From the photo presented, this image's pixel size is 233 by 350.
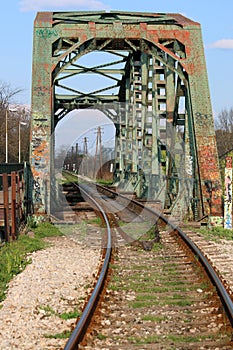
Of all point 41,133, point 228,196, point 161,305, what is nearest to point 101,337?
point 161,305

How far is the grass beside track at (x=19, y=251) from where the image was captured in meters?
8.19

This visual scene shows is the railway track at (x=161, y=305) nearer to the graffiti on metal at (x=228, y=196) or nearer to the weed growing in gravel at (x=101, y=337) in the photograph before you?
the weed growing in gravel at (x=101, y=337)

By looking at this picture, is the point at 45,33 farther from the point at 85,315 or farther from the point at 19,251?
the point at 85,315

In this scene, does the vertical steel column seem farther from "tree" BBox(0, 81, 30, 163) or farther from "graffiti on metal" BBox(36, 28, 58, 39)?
"tree" BBox(0, 81, 30, 163)

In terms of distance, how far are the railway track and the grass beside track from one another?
149 cm

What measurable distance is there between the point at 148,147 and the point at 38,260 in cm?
1046

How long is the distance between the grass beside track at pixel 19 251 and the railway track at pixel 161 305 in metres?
1.49

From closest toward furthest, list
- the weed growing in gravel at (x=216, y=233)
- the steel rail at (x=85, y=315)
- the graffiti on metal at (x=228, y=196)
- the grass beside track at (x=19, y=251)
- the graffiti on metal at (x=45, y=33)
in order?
the steel rail at (x=85, y=315) < the grass beside track at (x=19, y=251) < the weed growing in gravel at (x=216, y=233) < the graffiti on metal at (x=228, y=196) < the graffiti on metal at (x=45, y=33)

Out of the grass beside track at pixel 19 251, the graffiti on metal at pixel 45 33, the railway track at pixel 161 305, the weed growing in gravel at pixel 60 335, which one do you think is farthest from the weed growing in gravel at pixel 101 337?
the graffiti on metal at pixel 45 33

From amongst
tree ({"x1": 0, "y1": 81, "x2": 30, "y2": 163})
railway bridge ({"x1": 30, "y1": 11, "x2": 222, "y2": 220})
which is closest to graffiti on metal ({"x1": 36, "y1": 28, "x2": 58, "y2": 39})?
railway bridge ({"x1": 30, "y1": 11, "x2": 222, "y2": 220})

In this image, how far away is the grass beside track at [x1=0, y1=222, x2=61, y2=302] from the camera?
8.19 meters

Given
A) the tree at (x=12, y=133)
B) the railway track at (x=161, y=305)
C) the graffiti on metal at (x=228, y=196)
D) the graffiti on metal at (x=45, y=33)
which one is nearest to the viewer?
the railway track at (x=161, y=305)

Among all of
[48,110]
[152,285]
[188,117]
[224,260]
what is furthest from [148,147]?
[152,285]

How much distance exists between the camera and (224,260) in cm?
927
